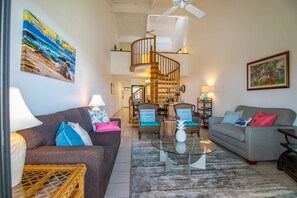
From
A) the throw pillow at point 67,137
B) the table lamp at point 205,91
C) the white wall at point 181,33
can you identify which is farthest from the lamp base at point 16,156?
the white wall at point 181,33

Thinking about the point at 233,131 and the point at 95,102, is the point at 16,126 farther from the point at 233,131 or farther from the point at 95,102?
the point at 233,131

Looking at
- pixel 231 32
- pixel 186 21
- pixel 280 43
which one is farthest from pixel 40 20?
pixel 186 21

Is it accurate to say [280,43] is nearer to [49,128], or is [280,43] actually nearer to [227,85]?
[227,85]

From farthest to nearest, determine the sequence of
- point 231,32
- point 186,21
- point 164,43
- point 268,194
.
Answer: point 164,43 < point 186,21 < point 231,32 < point 268,194

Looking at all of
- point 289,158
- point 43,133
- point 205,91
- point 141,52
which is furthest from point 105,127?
point 141,52

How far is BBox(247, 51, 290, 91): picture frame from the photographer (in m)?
2.92

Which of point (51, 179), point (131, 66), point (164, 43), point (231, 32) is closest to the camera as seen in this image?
point (51, 179)

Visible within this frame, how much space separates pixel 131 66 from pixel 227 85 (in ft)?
12.9

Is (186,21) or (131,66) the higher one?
(186,21)

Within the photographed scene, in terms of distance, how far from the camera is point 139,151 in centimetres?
314

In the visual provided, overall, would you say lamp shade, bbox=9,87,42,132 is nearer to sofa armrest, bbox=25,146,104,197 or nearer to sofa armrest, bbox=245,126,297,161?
sofa armrest, bbox=25,146,104,197

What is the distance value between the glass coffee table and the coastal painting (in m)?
1.89

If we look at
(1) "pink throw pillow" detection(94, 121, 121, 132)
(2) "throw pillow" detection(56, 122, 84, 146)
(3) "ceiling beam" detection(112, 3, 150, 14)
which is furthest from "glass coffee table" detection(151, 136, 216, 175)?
(3) "ceiling beam" detection(112, 3, 150, 14)

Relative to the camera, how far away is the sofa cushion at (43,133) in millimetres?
Result: 1370
